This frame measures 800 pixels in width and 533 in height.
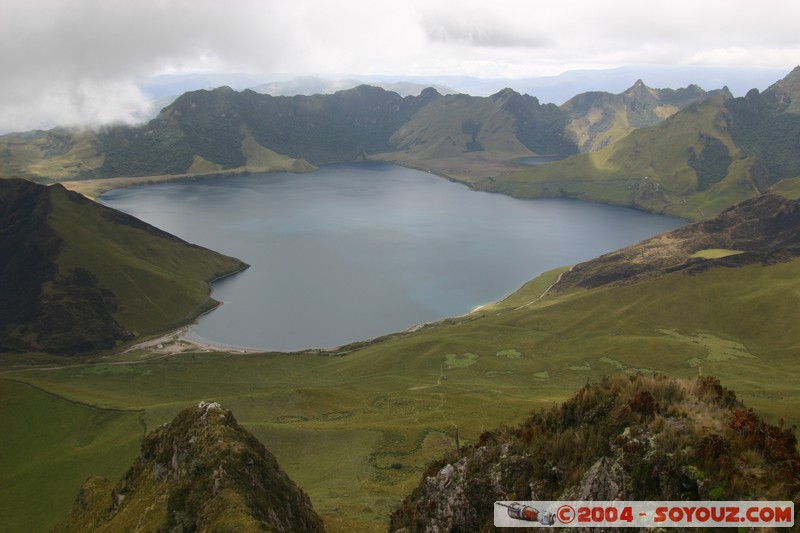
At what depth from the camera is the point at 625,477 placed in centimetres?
2102

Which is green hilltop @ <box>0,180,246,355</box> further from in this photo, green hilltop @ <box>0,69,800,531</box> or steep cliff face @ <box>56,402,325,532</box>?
steep cliff face @ <box>56,402,325,532</box>

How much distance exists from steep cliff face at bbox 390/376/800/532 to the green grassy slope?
4552cm

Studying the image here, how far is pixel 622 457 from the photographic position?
2145 centimetres

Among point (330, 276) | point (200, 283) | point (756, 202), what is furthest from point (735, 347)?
point (200, 283)

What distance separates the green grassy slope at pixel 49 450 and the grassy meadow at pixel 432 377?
0.38m

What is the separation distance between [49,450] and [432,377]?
54.2 m

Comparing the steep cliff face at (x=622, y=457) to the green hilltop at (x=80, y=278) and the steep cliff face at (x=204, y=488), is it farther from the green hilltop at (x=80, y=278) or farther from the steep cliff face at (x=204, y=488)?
the green hilltop at (x=80, y=278)

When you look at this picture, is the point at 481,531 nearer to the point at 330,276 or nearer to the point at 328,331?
the point at 328,331

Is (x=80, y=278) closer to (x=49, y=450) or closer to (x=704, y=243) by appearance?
(x=49, y=450)

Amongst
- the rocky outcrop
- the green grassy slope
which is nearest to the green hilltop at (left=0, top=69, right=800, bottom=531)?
the green grassy slope

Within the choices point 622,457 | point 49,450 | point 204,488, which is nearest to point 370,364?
point 49,450

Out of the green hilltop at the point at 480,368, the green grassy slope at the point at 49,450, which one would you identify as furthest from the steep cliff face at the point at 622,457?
the green grassy slope at the point at 49,450

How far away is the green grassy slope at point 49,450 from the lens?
2311 inches

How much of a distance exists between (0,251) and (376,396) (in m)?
118
